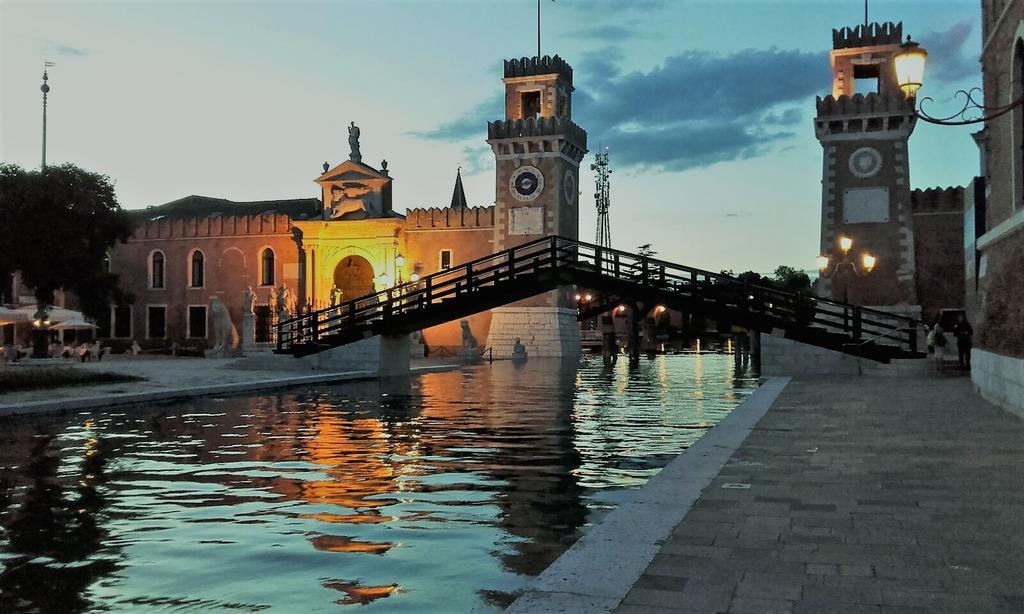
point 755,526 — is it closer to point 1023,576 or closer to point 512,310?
point 1023,576

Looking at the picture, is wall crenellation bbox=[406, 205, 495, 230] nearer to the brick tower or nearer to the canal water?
the brick tower

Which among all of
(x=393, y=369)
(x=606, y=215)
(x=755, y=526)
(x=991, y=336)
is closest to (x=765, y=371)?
(x=991, y=336)

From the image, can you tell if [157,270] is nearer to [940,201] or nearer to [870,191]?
[870,191]

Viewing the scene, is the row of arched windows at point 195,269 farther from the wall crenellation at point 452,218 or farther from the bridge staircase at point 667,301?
the bridge staircase at point 667,301

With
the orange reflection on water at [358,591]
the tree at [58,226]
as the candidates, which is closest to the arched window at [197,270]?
the tree at [58,226]

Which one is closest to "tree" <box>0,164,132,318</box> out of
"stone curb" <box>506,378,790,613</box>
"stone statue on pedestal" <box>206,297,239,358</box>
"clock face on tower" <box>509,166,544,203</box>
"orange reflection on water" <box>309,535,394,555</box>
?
"stone statue on pedestal" <box>206,297,239,358</box>

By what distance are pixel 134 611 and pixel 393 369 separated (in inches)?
813

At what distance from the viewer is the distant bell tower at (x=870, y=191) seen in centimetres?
3662

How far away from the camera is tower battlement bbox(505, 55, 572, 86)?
153 feet

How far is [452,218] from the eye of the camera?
160 ft

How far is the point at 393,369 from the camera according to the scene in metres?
24.8

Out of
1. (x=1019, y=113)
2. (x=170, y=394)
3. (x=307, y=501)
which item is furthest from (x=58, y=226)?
(x=1019, y=113)

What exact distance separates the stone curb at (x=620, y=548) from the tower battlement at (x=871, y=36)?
3519 centimetres

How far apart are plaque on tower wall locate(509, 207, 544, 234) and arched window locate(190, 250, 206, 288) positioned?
1959 centimetres
